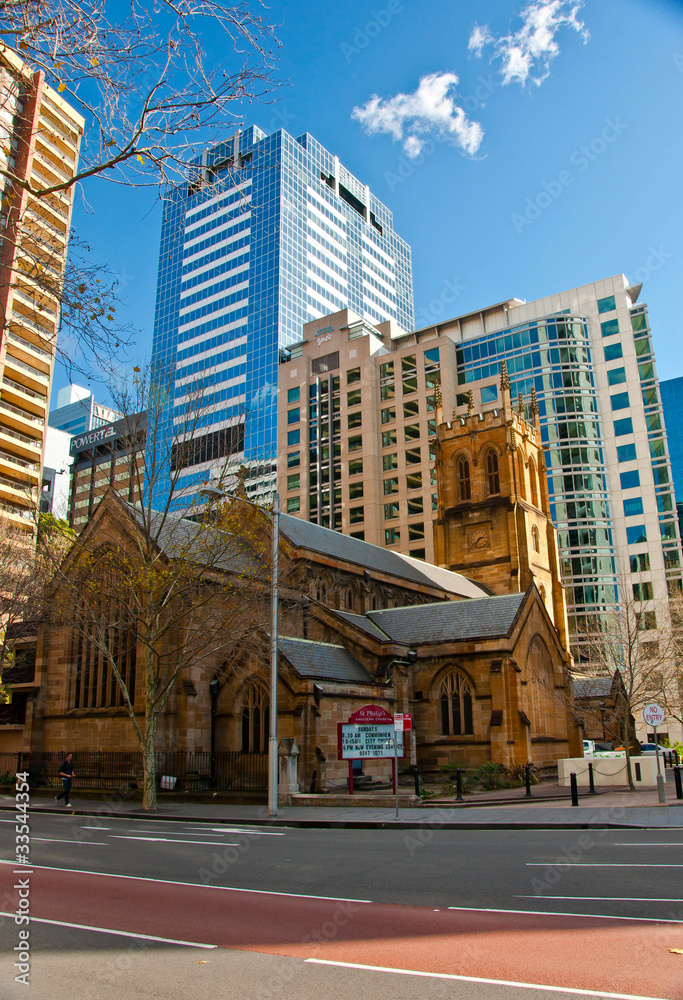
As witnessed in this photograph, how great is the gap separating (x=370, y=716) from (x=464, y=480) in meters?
31.5

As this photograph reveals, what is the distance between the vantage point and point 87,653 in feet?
101

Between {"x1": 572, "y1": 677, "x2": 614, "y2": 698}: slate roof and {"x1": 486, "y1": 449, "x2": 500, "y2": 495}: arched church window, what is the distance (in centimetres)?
1356

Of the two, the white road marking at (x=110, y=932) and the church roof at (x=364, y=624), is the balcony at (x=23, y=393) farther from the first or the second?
the white road marking at (x=110, y=932)

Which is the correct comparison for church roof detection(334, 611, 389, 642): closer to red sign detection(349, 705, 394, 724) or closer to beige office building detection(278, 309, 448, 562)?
red sign detection(349, 705, 394, 724)

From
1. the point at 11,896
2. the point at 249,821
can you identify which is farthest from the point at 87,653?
the point at 11,896

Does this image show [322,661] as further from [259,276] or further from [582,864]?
[259,276]

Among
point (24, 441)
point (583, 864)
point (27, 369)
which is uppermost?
point (27, 369)

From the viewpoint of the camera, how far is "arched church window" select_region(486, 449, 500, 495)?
49531mm

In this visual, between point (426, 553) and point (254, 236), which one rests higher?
point (254, 236)

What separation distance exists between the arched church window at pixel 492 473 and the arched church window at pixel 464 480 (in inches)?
57.6

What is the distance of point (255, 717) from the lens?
28.0m

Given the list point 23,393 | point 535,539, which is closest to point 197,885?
point 535,539

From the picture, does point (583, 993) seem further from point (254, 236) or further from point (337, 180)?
point (337, 180)

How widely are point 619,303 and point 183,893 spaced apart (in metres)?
79.6
